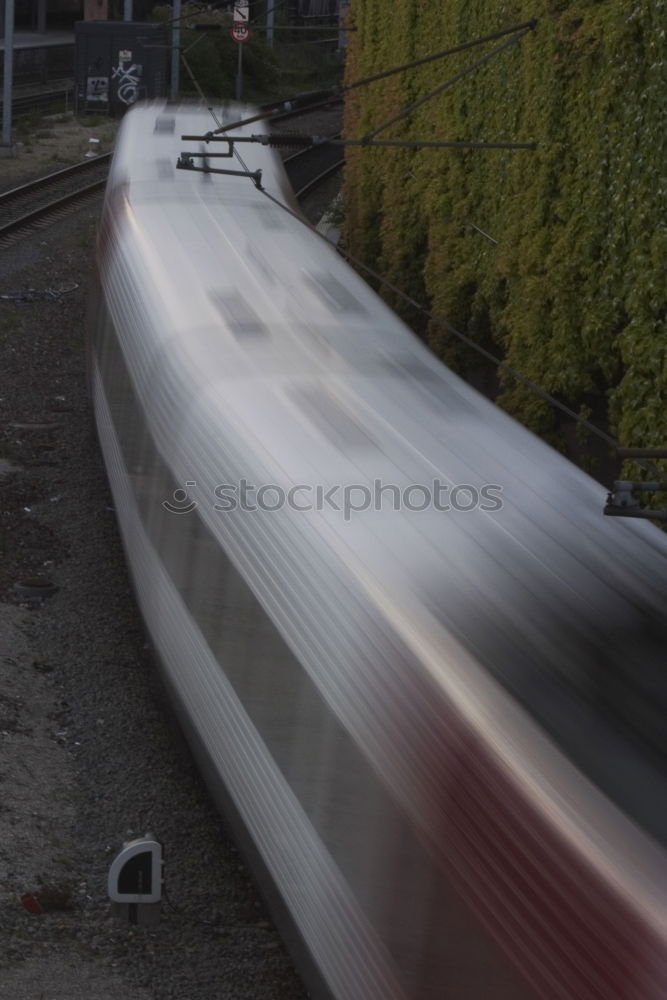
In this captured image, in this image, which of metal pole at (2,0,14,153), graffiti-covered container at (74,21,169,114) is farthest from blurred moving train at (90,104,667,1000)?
graffiti-covered container at (74,21,169,114)

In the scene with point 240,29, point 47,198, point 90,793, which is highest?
point 240,29

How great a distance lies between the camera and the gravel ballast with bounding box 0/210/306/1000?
213 inches

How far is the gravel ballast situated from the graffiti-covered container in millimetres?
25747

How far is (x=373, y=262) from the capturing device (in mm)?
19031

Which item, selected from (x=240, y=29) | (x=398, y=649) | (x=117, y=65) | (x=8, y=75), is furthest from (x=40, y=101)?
(x=398, y=649)

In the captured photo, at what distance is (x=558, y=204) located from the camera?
31.0 ft

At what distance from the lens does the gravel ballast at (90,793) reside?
5.41 m

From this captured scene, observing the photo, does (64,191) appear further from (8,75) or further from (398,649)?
(398,649)

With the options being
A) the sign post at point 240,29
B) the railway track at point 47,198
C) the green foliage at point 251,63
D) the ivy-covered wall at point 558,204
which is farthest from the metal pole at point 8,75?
the ivy-covered wall at point 558,204

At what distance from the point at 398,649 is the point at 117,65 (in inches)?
1330

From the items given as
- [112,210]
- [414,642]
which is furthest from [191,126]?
[414,642]

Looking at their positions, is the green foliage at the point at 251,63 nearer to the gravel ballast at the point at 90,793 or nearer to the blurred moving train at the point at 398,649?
the gravel ballast at the point at 90,793

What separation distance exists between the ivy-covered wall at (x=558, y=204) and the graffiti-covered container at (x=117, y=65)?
2141cm

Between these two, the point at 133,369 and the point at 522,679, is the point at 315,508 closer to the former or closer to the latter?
the point at 522,679
